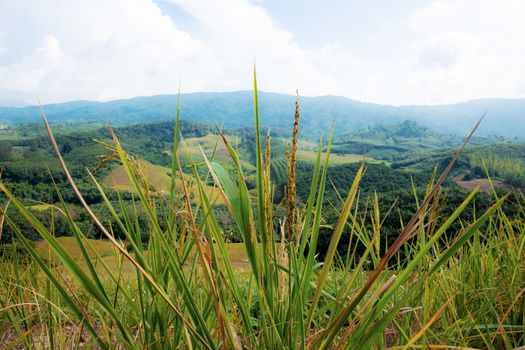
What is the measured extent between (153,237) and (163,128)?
19412 centimetres

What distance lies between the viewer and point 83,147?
13712cm

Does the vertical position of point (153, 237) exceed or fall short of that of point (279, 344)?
it exceeds it

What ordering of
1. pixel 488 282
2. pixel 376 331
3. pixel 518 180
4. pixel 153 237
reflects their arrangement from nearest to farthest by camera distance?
pixel 376 331, pixel 153 237, pixel 488 282, pixel 518 180

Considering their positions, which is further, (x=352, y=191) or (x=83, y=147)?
(x=83, y=147)

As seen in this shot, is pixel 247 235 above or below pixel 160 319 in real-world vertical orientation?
above

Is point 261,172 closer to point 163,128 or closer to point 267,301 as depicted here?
point 267,301

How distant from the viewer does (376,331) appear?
0.90 m

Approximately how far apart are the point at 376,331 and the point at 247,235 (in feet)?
1.31

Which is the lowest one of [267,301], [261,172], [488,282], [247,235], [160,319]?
[488,282]

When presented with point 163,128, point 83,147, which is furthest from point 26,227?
point 163,128

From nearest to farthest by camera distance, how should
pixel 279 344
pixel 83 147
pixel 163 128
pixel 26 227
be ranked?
pixel 279 344
pixel 26 227
pixel 83 147
pixel 163 128

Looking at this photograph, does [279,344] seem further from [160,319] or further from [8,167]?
[8,167]

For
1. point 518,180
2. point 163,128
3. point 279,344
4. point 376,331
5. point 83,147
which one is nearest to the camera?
point 376,331

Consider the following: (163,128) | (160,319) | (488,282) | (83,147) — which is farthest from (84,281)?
(163,128)
